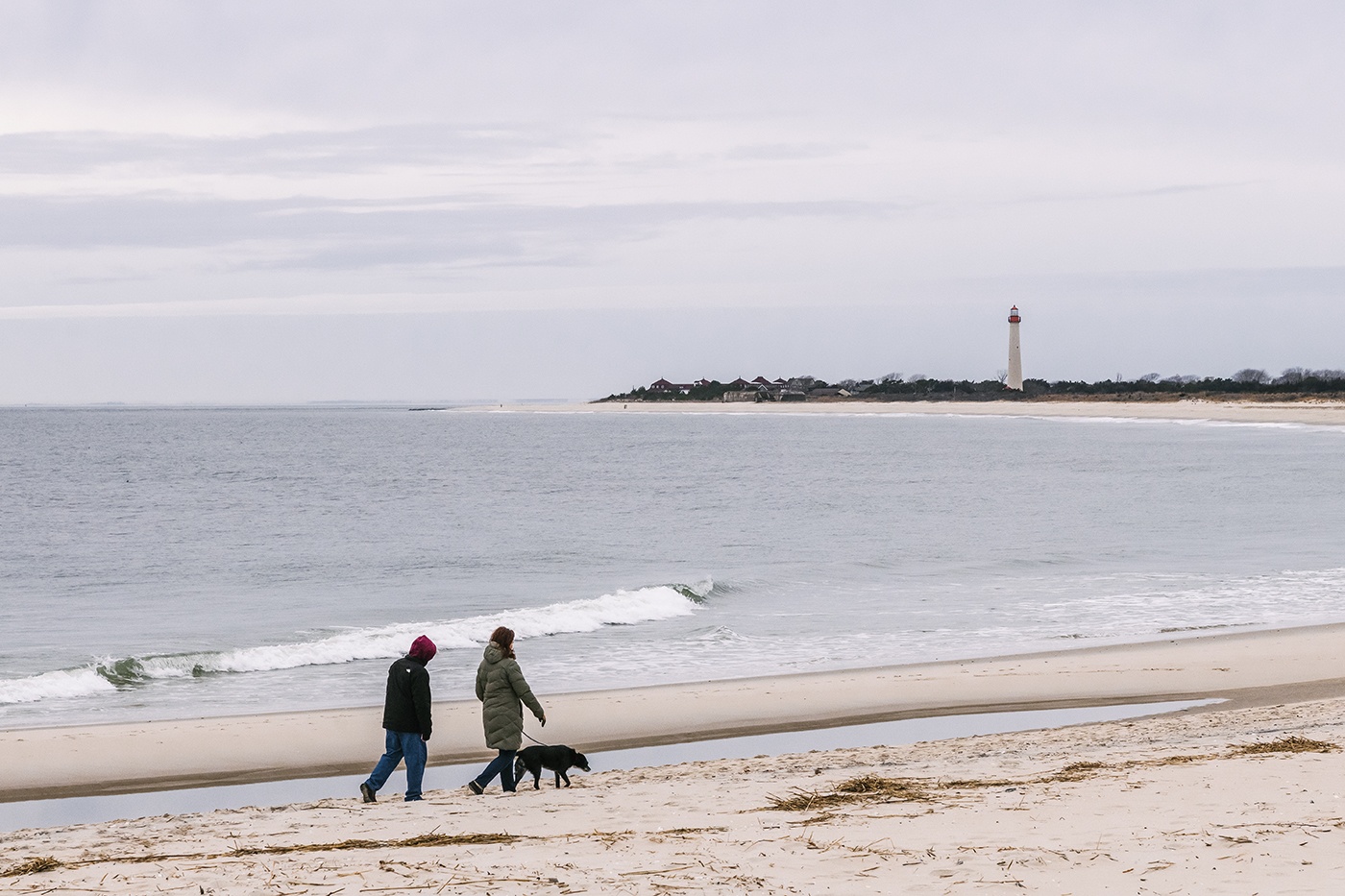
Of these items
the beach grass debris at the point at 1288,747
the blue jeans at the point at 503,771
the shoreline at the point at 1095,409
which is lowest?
the blue jeans at the point at 503,771

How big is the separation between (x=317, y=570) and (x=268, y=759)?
56.6ft

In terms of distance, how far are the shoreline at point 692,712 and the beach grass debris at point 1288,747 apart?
139 inches

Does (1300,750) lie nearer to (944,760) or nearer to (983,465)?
(944,760)

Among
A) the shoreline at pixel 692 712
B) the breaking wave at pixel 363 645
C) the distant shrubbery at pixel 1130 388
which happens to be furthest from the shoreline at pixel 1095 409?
the shoreline at pixel 692 712

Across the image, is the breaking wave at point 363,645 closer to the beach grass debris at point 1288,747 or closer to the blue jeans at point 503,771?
the blue jeans at point 503,771

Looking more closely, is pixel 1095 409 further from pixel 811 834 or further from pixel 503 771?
pixel 811 834

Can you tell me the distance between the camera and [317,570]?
92.6 ft

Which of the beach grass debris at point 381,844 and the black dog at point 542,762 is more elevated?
the beach grass debris at point 381,844

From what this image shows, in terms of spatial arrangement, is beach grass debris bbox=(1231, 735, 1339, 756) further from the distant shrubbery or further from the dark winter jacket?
the distant shrubbery

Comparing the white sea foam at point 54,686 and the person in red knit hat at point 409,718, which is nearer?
the person in red knit hat at point 409,718

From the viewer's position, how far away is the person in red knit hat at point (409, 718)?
9453 mm

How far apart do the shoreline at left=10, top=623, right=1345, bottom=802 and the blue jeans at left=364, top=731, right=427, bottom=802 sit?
5.59 ft

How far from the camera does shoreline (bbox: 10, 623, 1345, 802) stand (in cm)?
1123

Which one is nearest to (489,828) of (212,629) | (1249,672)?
(1249,672)
